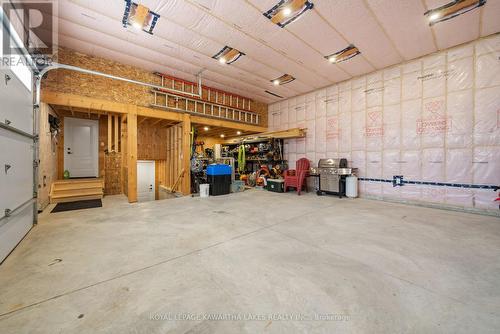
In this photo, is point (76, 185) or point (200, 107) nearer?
point (76, 185)

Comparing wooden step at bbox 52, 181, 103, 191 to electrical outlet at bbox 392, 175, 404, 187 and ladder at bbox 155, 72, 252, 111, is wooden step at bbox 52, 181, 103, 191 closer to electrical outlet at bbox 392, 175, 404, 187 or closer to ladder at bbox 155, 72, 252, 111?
ladder at bbox 155, 72, 252, 111

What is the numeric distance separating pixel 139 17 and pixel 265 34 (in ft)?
8.75

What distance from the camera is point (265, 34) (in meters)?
4.52

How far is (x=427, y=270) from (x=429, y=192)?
14.0ft

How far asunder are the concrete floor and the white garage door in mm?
311

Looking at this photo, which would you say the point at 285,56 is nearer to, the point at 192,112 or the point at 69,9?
the point at 192,112

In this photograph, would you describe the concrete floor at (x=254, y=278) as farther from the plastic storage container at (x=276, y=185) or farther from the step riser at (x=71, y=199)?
the plastic storage container at (x=276, y=185)

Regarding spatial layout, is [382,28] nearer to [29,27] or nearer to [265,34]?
[265,34]

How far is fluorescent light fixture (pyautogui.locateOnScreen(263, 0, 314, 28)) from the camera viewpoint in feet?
12.0

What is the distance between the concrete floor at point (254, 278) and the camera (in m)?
1.46

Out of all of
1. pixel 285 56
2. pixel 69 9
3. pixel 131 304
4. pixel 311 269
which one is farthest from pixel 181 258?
pixel 285 56

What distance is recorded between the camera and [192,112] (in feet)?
23.7

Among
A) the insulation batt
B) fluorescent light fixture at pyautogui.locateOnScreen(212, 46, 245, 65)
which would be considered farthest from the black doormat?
the insulation batt

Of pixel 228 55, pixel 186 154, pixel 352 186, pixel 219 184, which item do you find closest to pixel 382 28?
pixel 228 55
